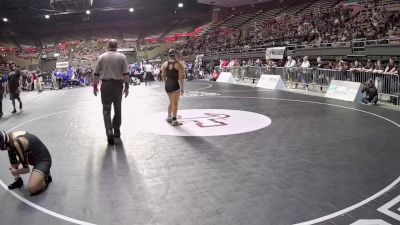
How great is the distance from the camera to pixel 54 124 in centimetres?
865

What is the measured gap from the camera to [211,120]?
833 cm

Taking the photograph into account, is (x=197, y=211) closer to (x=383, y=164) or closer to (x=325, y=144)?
(x=383, y=164)

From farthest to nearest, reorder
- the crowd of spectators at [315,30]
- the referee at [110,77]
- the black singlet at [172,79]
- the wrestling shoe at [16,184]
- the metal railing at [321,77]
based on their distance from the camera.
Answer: the crowd of spectators at [315,30] → the metal railing at [321,77] → the black singlet at [172,79] → the referee at [110,77] → the wrestling shoe at [16,184]

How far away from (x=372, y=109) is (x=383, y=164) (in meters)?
5.25

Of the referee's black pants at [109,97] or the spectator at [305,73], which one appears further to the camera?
the spectator at [305,73]

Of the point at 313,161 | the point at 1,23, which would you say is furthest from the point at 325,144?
the point at 1,23

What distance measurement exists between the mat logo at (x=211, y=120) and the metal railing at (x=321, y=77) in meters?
5.75

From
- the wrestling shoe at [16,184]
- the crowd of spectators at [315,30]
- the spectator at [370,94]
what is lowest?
the wrestling shoe at [16,184]

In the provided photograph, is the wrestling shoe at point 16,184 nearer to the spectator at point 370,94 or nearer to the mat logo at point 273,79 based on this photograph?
the spectator at point 370,94

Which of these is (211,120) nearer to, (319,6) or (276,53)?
(276,53)

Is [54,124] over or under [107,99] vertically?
under

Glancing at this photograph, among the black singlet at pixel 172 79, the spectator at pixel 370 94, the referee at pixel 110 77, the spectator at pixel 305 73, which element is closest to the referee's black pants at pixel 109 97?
the referee at pixel 110 77

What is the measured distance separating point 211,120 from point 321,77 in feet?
26.0

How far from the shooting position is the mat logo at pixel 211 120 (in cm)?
782
